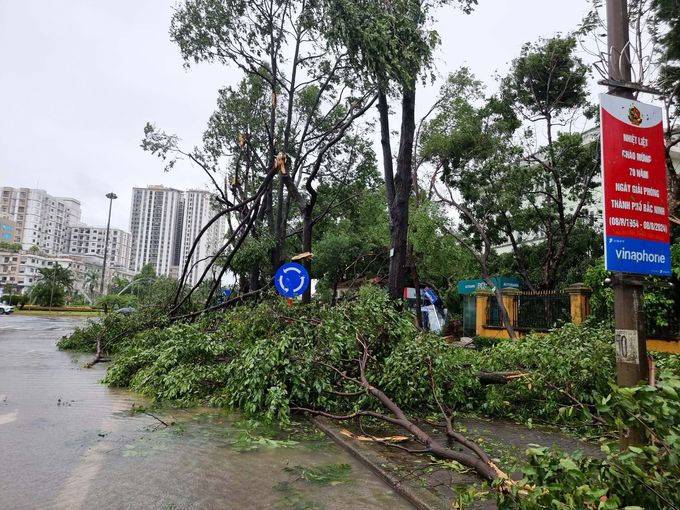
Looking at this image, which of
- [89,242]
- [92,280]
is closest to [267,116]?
[92,280]

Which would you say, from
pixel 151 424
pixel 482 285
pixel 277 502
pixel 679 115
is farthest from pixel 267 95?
pixel 277 502

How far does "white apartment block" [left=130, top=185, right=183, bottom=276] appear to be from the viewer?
10756 centimetres

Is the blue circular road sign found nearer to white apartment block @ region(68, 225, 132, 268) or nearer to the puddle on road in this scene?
the puddle on road

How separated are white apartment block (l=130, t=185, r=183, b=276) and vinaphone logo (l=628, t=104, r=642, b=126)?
4231 inches

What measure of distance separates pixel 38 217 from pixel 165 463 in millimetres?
143923

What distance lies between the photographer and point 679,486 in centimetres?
238

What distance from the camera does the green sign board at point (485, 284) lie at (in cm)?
2020

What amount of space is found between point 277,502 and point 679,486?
8.95ft

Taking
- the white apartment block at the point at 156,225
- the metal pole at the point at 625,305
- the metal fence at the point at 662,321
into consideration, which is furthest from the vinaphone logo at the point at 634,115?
the white apartment block at the point at 156,225

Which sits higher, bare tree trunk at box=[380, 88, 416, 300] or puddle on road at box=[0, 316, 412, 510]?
bare tree trunk at box=[380, 88, 416, 300]

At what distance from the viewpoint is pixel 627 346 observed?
3586mm

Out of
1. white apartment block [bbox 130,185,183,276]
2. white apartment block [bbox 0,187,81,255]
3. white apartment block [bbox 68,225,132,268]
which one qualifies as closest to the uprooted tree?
white apartment block [bbox 130,185,183,276]

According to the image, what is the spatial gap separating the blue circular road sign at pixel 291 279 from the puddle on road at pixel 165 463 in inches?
117

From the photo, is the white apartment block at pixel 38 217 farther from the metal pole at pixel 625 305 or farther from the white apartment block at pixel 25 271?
the metal pole at pixel 625 305
